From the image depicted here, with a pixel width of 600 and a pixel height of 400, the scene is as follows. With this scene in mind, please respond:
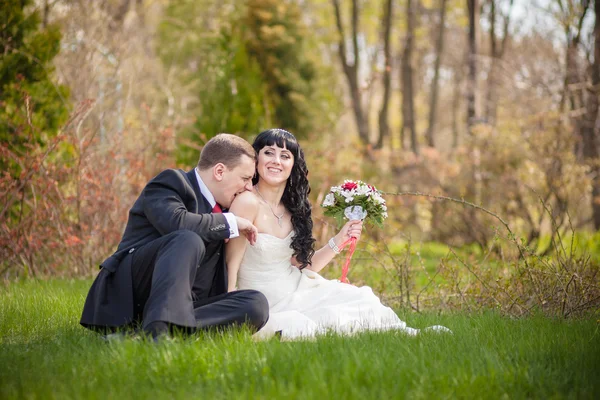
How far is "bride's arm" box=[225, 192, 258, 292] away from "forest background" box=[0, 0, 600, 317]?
1302 mm

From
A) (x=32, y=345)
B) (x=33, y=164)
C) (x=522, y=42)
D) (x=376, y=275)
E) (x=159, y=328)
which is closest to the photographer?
(x=159, y=328)

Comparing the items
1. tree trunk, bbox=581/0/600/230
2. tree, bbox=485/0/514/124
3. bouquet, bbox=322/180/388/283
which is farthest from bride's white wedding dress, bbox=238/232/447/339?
tree, bbox=485/0/514/124

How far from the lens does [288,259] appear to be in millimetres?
5027

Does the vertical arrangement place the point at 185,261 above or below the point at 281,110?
below

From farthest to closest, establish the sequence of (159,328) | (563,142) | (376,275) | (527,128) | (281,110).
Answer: (281,110) < (527,128) < (563,142) < (376,275) < (159,328)

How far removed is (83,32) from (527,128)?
24.3 feet

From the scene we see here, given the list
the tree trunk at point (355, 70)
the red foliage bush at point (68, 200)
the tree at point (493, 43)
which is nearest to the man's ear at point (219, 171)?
the red foliage bush at point (68, 200)

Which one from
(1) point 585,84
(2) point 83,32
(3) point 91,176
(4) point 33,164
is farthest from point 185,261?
(1) point 585,84

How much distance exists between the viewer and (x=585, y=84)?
11.7 metres

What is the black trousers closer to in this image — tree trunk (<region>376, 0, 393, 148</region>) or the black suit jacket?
the black suit jacket

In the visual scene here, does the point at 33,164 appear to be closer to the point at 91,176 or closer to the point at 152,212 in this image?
the point at 91,176

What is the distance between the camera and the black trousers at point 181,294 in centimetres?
376

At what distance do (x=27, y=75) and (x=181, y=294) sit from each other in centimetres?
519

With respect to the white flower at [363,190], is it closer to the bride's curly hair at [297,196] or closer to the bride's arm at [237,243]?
the bride's curly hair at [297,196]
